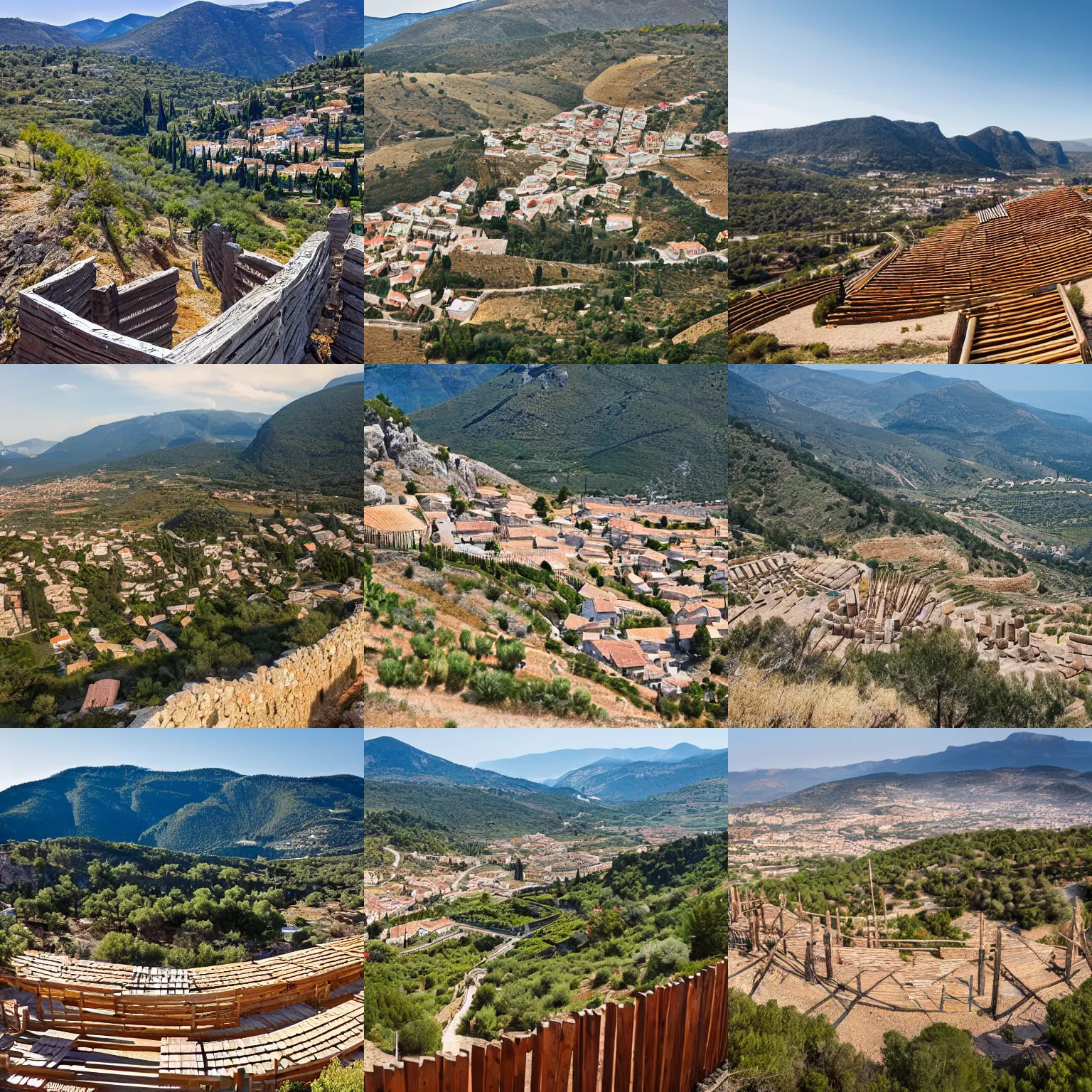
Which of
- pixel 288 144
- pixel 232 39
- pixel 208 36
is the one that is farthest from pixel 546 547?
pixel 208 36

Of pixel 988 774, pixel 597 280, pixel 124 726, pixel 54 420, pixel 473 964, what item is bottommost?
pixel 473 964

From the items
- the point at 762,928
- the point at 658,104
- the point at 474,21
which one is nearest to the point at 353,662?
the point at 762,928

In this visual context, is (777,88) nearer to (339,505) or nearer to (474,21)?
(474,21)

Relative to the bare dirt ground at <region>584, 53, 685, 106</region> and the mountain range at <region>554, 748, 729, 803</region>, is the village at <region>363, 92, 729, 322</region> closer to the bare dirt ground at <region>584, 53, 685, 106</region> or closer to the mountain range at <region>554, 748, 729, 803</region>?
the bare dirt ground at <region>584, 53, 685, 106</region>

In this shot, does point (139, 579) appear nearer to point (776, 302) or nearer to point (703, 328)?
point (703, 328)

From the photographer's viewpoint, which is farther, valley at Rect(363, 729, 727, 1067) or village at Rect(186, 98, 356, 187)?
village at Rect(186, 98, 356, 187)

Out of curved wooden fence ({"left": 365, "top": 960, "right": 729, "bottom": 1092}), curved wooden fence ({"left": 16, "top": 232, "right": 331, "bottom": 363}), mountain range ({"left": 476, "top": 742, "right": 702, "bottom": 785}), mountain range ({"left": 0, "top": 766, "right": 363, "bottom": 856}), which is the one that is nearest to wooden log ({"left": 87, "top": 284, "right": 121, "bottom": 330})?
curved wooden fence ({"left": 16, "top": 232, "right": 331, "bottom": 363})

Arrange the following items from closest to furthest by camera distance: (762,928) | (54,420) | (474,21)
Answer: (54,420) < (762,928) < (474,21)
